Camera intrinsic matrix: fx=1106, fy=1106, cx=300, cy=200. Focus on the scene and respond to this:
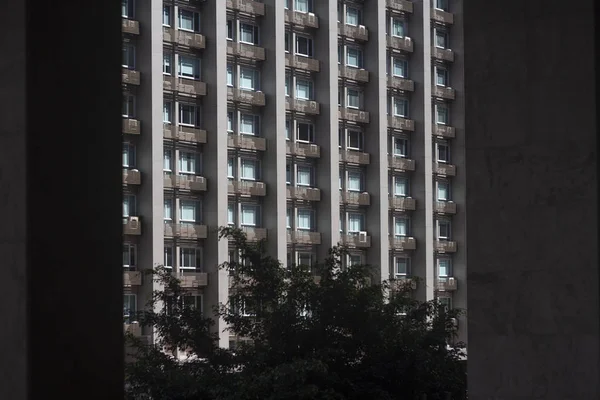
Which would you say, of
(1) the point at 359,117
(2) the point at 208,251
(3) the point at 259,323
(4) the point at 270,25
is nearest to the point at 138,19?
(4) the point at 270,25

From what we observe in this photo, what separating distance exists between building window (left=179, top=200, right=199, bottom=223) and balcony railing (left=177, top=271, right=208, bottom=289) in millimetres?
1957

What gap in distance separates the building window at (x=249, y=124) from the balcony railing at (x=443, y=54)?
444 inches

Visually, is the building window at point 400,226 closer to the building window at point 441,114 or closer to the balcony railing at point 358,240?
the balcony railing at point 358,240

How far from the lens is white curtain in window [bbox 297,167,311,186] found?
4428 centimetres

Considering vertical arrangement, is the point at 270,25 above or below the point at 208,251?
above

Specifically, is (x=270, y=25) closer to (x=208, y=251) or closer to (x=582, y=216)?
(x=208, y=251)

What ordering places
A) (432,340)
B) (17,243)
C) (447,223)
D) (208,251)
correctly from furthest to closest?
(447,223)
(208,251)
(432,340)
(17,243)

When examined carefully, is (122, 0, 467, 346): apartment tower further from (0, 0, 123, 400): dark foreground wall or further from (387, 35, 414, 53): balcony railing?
(0, 0, 123, 400): dark foreground wall

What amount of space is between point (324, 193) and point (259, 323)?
97.3 feet

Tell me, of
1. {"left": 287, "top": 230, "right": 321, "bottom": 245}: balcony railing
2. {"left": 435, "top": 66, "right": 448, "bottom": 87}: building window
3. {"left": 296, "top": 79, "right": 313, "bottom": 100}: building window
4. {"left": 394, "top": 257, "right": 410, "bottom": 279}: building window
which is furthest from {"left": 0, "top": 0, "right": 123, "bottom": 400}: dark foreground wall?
{"left": 435, "top": 66, "right": 448, "bottom": 87}: building window

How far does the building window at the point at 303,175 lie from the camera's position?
44.3 metres

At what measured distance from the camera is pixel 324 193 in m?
44.8

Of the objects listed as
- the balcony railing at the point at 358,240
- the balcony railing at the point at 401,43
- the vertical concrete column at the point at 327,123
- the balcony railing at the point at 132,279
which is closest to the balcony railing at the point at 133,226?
the balcony railing at the point at 132,279

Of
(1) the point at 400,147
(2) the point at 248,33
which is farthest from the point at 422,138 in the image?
(2) the point at 248,33
